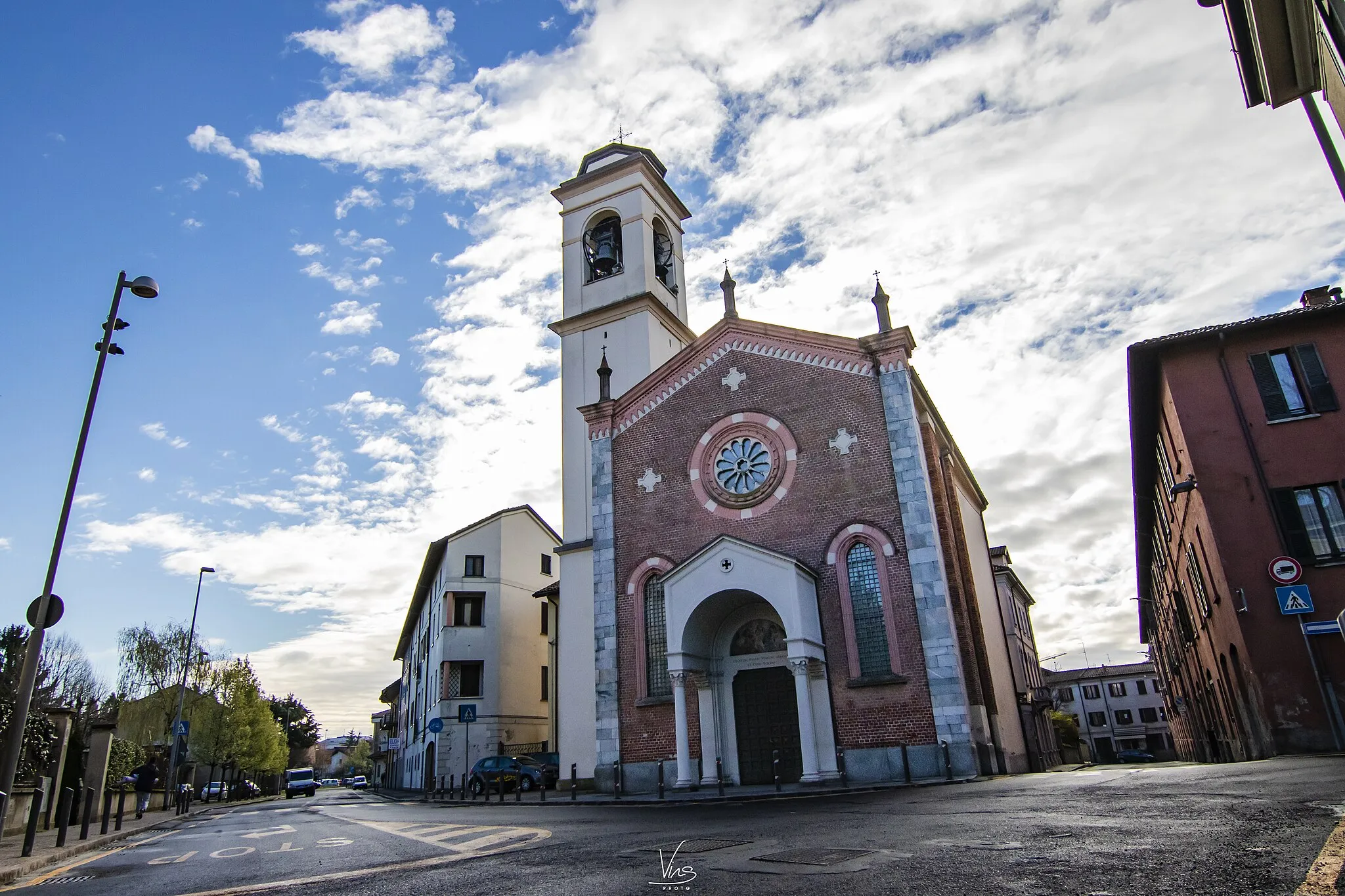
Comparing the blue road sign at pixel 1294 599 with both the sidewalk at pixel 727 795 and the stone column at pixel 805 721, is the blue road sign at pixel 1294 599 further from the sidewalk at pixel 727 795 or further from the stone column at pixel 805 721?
the stone column at pixel 805 721

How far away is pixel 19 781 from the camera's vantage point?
1714 centimetres

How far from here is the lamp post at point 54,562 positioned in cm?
992

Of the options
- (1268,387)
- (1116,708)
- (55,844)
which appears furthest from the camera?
(1116,708)

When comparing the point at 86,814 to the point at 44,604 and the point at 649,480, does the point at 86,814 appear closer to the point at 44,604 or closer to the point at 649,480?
the point at 44,604

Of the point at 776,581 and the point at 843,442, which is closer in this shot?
the point at 776,581

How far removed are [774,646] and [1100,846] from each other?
14670 millimetres

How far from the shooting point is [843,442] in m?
20.0

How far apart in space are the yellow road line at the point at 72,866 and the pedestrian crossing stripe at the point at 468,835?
3.57m

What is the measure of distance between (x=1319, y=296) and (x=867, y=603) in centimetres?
1359

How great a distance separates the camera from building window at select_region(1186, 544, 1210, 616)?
2192 cm

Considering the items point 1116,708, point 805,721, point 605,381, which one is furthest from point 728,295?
point 1116,708

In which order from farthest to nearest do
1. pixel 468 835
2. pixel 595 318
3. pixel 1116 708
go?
pixel 1116 708 → pixel 595 318 → pixel 468 835

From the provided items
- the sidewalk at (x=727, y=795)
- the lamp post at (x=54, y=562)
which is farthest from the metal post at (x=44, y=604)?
the sidewalk at (x=727, y=795)

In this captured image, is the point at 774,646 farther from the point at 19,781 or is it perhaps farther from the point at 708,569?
the point at 19,781
